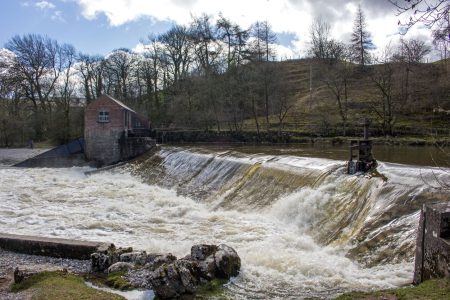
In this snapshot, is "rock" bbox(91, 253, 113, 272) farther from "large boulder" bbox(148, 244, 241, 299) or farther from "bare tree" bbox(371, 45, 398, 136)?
"bare tree" bbox(371, 45, 398, 136)

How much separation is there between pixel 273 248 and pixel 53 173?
73.6ft

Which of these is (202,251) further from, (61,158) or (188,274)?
(61,158)

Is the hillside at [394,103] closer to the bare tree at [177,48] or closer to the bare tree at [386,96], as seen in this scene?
the bare tree at [386,96]

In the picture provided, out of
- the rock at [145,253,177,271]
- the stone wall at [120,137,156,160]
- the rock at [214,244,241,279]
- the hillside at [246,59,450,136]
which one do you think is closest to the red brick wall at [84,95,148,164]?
the stone wall at [120,137,156,160]

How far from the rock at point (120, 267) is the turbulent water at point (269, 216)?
1.84 metres

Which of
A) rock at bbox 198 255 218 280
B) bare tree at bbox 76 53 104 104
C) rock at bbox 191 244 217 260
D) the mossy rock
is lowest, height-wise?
the mossy rock

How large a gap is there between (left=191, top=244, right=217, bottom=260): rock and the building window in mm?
27109

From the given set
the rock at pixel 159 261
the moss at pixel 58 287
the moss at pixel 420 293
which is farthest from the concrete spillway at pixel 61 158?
the moss at pixel 420 293

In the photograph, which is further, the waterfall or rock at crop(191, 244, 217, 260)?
the waterfall

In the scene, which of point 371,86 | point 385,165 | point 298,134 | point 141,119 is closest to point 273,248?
point 385,165

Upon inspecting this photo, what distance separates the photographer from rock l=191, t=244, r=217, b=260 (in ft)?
28.8

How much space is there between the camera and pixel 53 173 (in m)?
28.8

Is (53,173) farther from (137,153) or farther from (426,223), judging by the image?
(426,223)

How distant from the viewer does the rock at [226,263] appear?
329 inches
